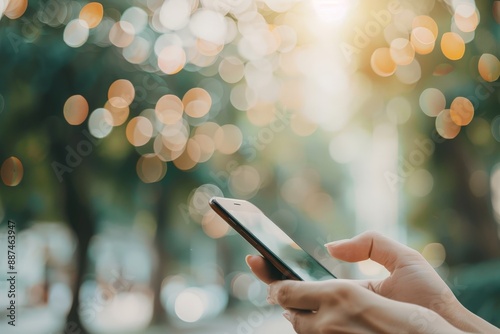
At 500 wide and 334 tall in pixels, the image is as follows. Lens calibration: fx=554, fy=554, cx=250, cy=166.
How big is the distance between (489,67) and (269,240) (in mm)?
974

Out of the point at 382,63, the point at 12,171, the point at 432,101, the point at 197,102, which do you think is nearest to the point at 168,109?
the point at 197,102

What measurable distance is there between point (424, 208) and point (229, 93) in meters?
0.62

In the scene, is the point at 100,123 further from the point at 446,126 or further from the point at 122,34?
the point at 446,126

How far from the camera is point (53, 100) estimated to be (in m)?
1.24

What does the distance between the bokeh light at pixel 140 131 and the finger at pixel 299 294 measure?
77 centimetres

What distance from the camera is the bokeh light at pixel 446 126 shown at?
1.41 metres

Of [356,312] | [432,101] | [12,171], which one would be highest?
[432,101]

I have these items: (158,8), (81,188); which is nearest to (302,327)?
(81,188)

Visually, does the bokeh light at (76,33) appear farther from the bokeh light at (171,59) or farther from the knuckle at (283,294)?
the knuckle at (283,294)

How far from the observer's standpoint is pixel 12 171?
116 centimetres

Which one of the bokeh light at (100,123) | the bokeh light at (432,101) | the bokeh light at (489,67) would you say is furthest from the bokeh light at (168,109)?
the bokeh light at (489,67)

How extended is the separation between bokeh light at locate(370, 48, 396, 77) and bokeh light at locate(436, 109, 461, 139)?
170mm

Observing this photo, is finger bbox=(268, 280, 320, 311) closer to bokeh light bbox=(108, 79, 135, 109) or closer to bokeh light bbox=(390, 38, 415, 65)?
bokeh light bbox=(108, 79, 135, 109)

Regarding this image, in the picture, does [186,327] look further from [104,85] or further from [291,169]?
[104,85]
